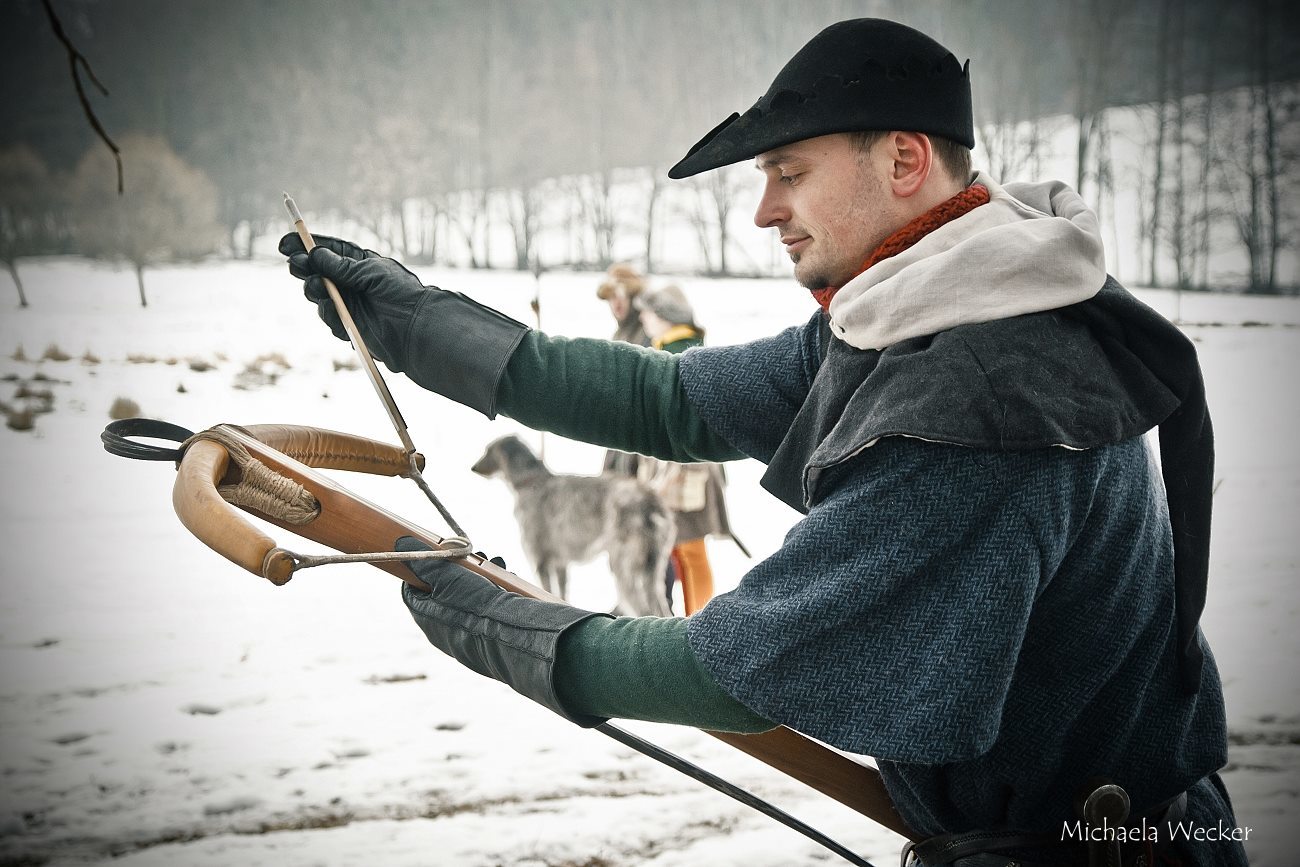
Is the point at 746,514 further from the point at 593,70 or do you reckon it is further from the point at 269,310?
the point at 593,70

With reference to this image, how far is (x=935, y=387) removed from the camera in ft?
2.95

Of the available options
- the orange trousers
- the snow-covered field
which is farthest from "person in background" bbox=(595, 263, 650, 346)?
the snow-covered field

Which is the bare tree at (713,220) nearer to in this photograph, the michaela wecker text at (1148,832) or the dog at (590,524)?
the dog at (590,524)

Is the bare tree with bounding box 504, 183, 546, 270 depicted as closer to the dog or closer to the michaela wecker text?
the dog

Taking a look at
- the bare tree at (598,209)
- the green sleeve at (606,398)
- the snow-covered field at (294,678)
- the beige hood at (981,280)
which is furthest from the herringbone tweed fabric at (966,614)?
the bare tree at (598,209)

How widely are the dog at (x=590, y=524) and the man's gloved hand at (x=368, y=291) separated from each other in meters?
2.36

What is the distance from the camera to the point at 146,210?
860 cm

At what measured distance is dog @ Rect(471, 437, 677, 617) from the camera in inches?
148

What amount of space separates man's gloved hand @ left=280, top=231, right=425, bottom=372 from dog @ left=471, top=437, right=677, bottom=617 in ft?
7.75

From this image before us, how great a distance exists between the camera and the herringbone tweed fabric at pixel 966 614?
0.87m

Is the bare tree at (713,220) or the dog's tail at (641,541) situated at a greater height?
the bare tree at (713,220)

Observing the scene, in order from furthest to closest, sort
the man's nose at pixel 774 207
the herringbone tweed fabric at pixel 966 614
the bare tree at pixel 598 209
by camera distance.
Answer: the bare tree at pixel 598 209, the man's nose at pixel 774 207, the herringbone tweed fabric at pixel 966 614

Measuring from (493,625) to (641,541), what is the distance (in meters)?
2.68

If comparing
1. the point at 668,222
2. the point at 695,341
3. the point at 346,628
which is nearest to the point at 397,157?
the point at 668,222
